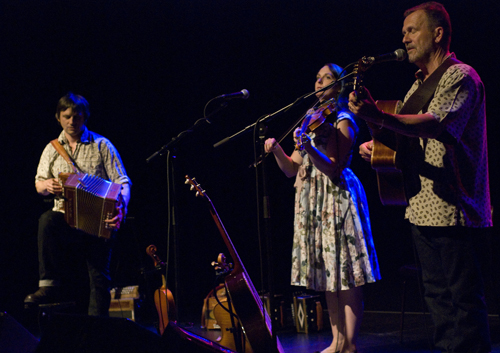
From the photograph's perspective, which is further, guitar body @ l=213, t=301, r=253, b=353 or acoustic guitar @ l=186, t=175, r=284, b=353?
guitar body @ l=213, t=301, r=253, b=353

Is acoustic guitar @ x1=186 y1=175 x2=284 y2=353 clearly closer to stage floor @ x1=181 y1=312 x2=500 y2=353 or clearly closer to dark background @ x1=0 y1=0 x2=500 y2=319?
stage floor @ x1=181 y1=312 x2=500 y2=353

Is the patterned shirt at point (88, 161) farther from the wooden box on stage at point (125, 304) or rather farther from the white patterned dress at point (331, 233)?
the white patterned dress at point (331, 233)

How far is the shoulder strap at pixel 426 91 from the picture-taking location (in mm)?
2238

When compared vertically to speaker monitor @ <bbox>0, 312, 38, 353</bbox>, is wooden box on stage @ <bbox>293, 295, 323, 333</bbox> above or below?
below

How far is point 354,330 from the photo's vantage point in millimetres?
3061

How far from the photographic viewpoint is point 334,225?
10.2ft

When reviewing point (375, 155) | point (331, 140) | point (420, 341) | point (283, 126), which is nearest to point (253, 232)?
point (283, 126)

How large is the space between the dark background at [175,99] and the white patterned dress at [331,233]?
6.40ft

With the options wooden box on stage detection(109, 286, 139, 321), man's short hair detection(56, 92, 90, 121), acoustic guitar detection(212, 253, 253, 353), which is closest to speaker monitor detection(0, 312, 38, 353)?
acoustic guitar detection(212, 253, 253, 353)

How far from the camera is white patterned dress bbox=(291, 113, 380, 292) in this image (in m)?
3.06

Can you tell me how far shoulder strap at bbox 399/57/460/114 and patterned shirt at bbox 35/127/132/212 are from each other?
2673 mm

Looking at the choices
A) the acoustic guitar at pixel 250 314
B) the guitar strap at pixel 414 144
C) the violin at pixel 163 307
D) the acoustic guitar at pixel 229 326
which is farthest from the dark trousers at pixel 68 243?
the guitar strap at pixel 414 144

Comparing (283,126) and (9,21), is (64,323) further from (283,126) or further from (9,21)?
(9,21)

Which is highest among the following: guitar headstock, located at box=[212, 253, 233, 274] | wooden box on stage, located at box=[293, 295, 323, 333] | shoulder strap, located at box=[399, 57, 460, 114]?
shoulder strap, located at box=[399, 57, 460, 114]
